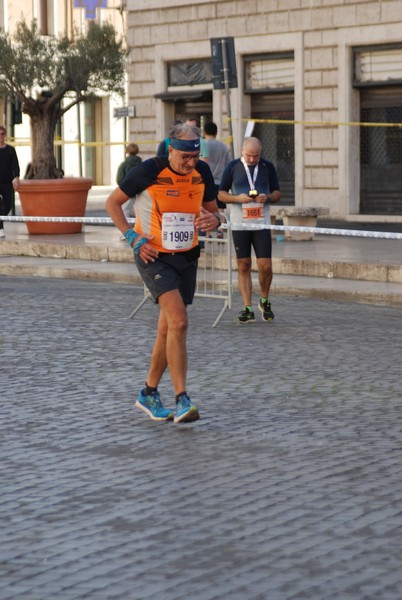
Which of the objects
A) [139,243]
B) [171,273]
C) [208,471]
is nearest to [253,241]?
[171,273]

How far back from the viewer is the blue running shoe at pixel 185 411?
8.25 meters

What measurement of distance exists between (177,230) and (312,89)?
2050 centimetres

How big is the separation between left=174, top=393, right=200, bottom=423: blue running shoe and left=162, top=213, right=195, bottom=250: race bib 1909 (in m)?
0.84

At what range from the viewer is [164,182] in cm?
844

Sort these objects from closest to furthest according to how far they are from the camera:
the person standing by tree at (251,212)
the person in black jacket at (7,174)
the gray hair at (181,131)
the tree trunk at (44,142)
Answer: the gray hair at (181,131), the person standing by tree at (251,212), the person in black jacket at (7,174), the tree trunk at (44,142)

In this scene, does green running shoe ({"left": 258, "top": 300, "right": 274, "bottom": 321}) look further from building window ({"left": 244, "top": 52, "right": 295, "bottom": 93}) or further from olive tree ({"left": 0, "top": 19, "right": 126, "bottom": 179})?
olive tree ({"left": 0, "top": 19, "right": 126, "bottom": 179})

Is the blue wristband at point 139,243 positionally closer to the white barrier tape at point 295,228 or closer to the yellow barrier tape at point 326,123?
the white barrier tape at point 295,228

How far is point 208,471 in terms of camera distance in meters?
7.00

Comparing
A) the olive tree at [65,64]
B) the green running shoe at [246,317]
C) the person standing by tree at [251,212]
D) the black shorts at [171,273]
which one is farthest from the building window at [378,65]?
the black shorts at [171,273]

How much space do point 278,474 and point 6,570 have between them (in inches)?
73.8

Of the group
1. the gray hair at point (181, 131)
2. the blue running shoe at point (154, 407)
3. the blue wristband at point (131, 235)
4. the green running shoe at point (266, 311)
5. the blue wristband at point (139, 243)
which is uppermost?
the gray hair at point (181, 131)

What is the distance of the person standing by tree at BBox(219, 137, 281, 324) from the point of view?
13469mm

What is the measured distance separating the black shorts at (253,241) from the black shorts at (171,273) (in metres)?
4.86

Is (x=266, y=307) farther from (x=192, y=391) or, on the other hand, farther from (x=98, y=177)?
(x=98, y=177)
